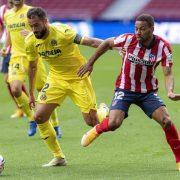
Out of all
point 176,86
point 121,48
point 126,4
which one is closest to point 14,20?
point 121,48

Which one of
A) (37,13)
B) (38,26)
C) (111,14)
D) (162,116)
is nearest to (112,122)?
(162,116)

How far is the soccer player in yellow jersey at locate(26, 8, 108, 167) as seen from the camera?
10.9 m

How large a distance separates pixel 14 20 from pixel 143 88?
203 inches

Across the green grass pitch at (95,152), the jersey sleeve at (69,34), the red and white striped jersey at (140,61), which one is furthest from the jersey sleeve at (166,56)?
the jersey sleeve at (69,34)

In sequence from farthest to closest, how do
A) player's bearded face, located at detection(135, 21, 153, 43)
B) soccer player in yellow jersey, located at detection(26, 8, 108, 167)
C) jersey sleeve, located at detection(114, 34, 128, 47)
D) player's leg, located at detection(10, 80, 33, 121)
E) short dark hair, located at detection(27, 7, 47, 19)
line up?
player's leg, located at detection(10, 80, 33, 121) → soccer player in yellow jersey, located at detection(26, 8, 108, 167) → short dark hair, located at detection(27, 7, 47, 19) → jersey sleeve, located at detection(114, 34, 128, 47) → player's bearded face, located at detection(135, 21, 153, 43)

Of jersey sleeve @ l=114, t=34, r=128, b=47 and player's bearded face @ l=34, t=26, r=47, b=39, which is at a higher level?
jersey sleeve @ l=114, t=34, r=128, b=47

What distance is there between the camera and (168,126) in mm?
10148

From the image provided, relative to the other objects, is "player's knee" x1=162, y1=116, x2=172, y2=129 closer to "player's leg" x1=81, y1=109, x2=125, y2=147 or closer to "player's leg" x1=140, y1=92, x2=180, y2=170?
"player's leg" x1=140, y1=92, x2=180, y2=170

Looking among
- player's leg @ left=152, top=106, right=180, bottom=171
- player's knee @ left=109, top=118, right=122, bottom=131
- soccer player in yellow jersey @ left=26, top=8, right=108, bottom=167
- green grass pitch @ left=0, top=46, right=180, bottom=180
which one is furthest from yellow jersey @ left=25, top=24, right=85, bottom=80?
player's leg @ left=152, top=106, right=180, bottom=171

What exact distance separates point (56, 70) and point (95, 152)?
1.66 meters

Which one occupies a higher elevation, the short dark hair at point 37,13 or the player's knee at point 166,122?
the short dark hair at point 37,13

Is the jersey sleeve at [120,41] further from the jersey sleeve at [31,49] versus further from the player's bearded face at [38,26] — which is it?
the jersey sleeve at [31,49]

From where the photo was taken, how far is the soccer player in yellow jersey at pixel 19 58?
14.3 metres

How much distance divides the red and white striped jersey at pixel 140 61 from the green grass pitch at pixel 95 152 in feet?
3.78
